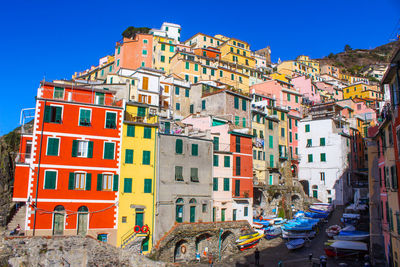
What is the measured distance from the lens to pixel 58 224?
32812mm

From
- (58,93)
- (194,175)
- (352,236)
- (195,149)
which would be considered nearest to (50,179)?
(58,93)

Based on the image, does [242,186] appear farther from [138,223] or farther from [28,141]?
[28,141]

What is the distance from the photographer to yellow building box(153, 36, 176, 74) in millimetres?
77875

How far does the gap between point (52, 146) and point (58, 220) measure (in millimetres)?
7024

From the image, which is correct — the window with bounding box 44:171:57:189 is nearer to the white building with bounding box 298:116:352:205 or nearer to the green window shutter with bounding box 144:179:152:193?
the green window shutter with bounding box 144:179:152:193

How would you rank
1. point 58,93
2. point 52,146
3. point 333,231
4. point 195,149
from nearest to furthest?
1. point 52,146
2. point 58,93
3. point 333,231
4. point 195,149

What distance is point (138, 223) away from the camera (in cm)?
3638

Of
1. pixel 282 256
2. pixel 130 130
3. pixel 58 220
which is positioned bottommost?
pixel 282 256

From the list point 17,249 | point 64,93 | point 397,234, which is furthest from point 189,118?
point 397,234

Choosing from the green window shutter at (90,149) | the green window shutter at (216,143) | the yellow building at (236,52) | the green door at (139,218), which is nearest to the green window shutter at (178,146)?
the green window shutter at (216,143)

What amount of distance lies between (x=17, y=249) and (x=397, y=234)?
2931 centimetres

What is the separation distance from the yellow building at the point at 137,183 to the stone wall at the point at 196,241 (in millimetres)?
1788

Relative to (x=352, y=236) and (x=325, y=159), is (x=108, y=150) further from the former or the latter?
(x=325, y=159)

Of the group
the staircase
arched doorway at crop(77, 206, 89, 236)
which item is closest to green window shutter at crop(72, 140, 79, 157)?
arched doorway at crop(77, 206, 89, 236)
